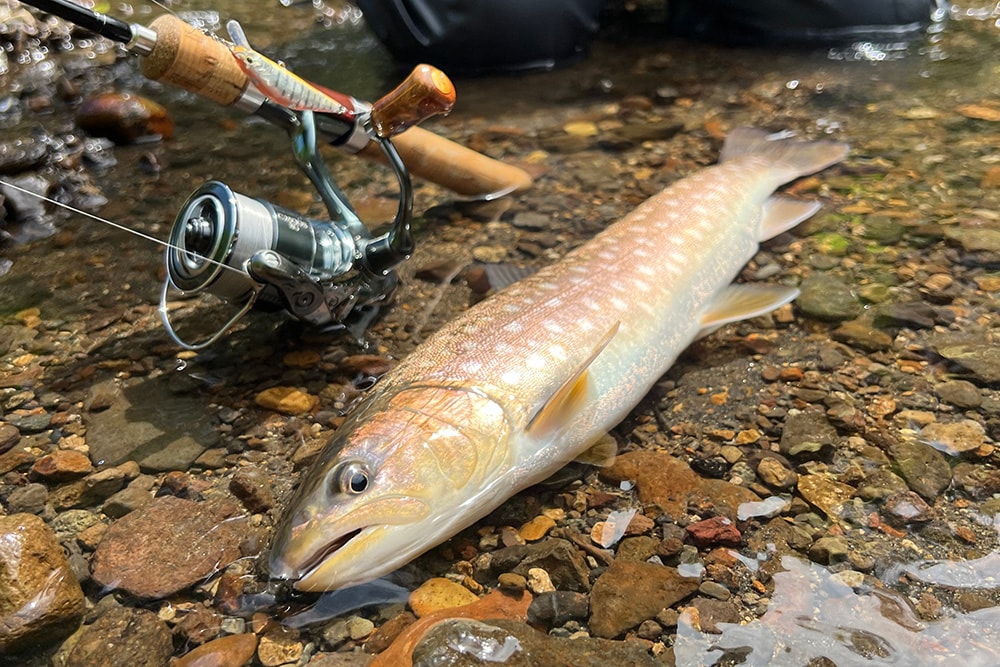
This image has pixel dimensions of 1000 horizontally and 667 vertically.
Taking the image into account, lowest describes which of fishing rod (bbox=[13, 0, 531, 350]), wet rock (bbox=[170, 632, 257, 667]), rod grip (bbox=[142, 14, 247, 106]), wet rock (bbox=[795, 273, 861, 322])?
wet rock (bbox=[795, 273, 861, 322])

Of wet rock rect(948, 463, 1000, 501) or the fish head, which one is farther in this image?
wet rock rect(948, 463, 1000, 501)

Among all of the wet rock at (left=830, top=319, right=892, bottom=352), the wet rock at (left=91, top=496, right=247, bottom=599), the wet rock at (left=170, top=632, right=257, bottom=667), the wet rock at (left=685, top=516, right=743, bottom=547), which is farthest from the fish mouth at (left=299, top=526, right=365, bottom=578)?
the wet rock at (left=830, top=319, right=892, bottom=352)

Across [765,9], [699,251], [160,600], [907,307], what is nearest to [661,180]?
[699,251]

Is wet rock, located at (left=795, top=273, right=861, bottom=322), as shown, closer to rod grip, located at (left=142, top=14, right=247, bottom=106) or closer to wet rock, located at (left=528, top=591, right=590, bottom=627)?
wet rock, located at (left=528, top=591, right=590, bottom=627)

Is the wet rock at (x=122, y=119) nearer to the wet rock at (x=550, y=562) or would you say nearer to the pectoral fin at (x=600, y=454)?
the pectoral fin at (x=600, y=454)

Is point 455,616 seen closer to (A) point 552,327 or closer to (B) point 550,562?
(B) point 550,562

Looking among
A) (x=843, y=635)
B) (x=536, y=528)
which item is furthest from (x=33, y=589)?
(x=843, y=635)
